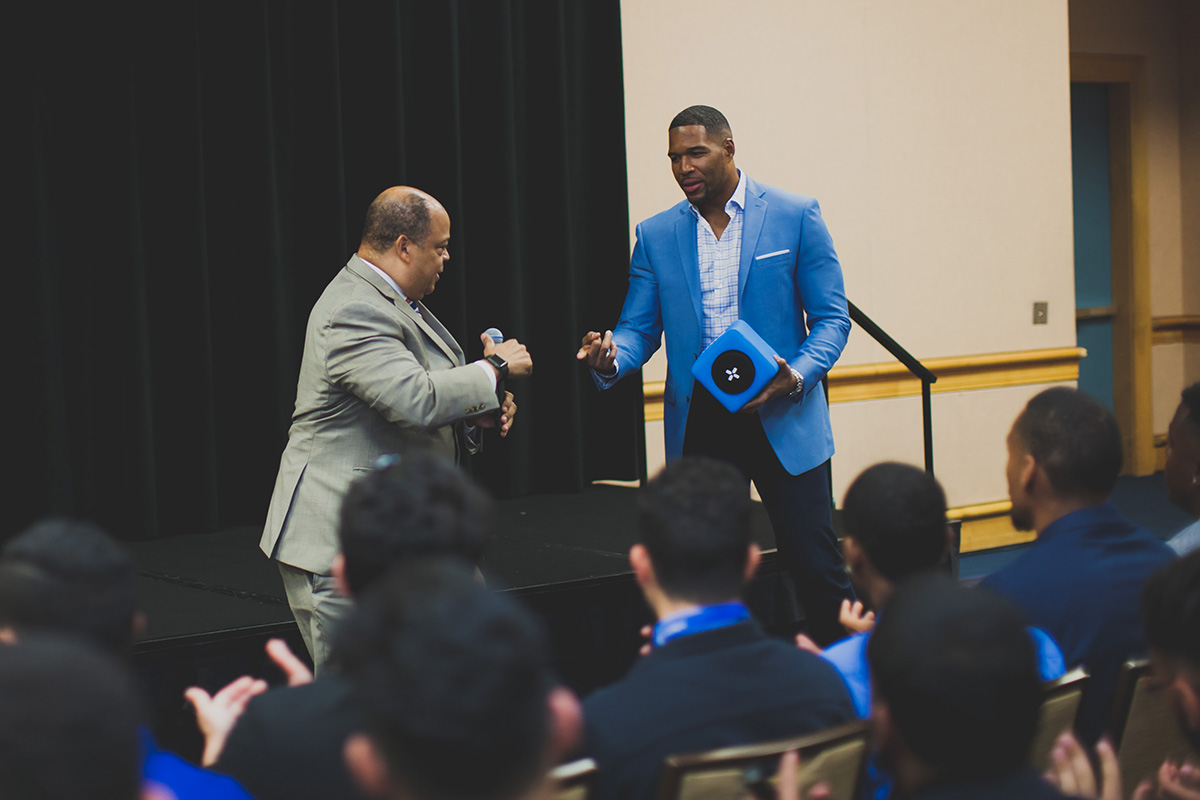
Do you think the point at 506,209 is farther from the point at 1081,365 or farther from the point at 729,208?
the point at 1081,365

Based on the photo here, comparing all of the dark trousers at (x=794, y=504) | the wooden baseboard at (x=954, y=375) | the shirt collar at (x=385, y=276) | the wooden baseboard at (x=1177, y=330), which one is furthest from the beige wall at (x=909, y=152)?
the shirt collar at (x=385, y=276)

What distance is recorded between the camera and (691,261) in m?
3.08

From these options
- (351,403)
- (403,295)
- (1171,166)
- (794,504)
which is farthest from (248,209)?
(1171,166)

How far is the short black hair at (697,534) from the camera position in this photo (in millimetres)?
1511

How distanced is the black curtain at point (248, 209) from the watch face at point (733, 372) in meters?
1.74

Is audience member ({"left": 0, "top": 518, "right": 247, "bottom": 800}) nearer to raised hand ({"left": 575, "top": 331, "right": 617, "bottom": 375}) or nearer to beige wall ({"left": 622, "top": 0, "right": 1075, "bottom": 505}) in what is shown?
raised hand ({"left": 575, "top": 331, "right": 617, "bottom": 375})

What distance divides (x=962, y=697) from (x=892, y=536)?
581 millimetres

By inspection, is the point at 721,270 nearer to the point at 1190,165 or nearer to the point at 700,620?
the point at 700,620

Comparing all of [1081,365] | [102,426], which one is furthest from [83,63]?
[1081,365]

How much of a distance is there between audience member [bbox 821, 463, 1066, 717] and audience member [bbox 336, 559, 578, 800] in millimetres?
827

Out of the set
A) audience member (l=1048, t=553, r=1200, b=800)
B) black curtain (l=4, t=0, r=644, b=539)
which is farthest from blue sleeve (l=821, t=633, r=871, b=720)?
black curtain (l=4, t=0, r=644, b=539)

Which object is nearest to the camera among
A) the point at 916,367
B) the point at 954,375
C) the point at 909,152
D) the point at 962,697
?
the point at 962,697

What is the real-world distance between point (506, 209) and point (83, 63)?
4.98 feet

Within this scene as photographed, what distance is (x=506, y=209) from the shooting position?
4.55 metres
